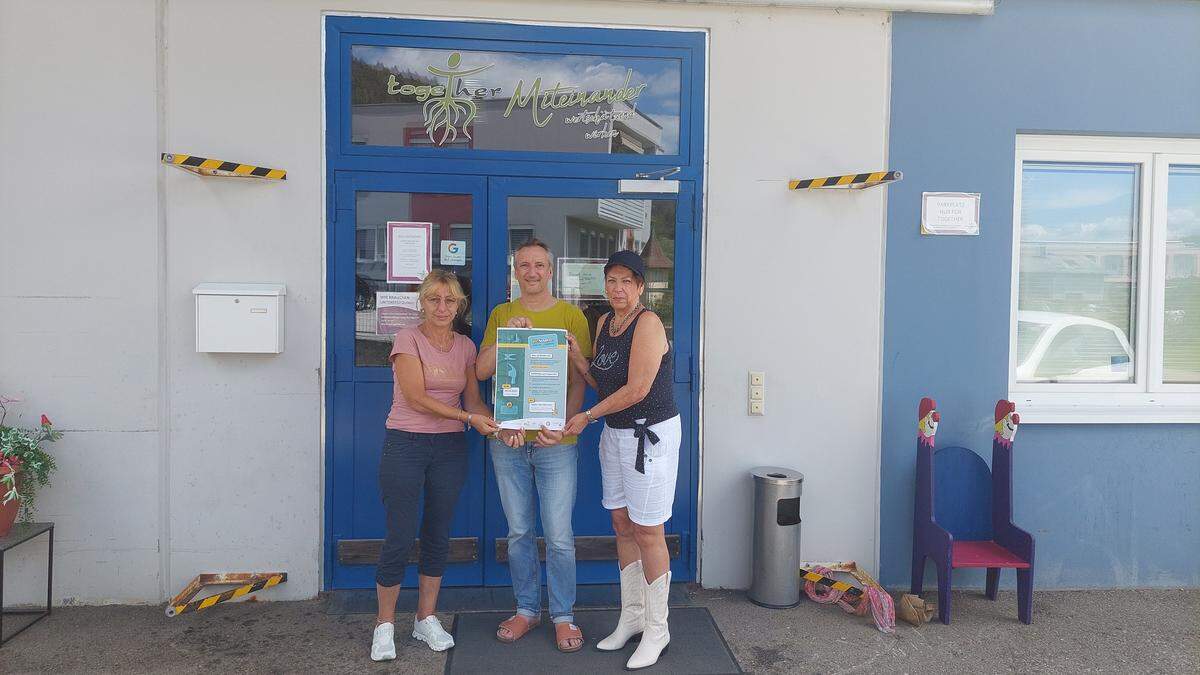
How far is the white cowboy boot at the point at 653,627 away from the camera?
148 inches

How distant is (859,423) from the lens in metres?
4.77

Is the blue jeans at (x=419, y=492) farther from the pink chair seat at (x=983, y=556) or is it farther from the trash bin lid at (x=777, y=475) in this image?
the pink chair seat at (x=983, y=556)

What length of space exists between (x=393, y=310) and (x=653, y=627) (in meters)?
2.27

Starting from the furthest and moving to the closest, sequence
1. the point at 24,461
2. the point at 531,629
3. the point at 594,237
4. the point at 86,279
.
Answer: the point at 594,237 < the point at 86,279 < the point at 531,629 < the point at 24,461

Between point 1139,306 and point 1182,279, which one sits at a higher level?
point 1182,279

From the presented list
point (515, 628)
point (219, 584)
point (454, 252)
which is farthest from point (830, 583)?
point (219, 584)

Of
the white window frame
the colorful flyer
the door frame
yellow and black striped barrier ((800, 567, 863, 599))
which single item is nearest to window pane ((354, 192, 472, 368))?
the door frame

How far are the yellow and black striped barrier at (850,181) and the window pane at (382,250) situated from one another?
199 centimetres

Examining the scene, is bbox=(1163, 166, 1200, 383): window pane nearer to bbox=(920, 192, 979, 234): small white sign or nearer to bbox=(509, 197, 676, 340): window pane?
bbox=(920, 192, 979, 234): small white sign

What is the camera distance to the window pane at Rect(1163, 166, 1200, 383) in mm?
5102

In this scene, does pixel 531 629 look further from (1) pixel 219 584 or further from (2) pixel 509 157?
(2) pixel 509 157

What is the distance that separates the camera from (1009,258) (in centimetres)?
479

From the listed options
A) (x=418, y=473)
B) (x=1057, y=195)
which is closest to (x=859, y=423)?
(x=1057, y=195)

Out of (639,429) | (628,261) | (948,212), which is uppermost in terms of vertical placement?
(948,212)
